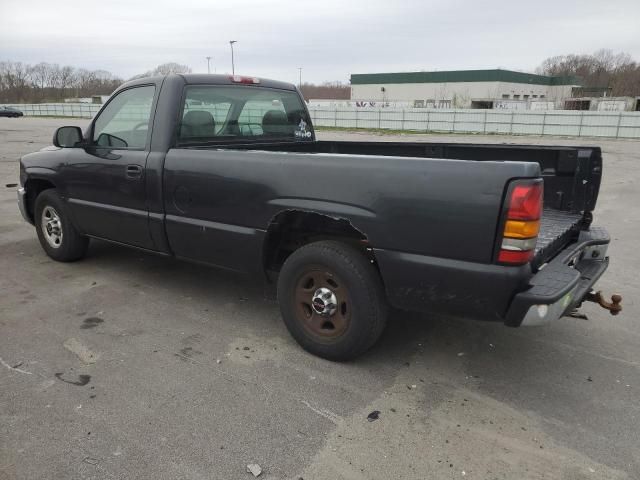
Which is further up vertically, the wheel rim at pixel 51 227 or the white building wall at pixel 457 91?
the white building wall at pixel 457 91

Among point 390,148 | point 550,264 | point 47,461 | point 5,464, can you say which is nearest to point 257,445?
point 47,461

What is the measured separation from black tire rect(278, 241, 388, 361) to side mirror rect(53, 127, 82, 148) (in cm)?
260

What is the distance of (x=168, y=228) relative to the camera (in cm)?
398

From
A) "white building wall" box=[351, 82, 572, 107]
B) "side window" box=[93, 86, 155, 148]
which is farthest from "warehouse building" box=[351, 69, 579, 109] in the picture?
"side window" box=[93, 86, 155, 148]

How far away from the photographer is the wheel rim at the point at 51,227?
525cm

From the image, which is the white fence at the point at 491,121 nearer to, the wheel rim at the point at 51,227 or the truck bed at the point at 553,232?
the truck bed at the point at 553,232

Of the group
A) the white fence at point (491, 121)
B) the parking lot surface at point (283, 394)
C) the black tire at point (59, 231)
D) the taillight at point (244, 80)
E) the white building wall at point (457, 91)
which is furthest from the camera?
the white building wall at point (457, 91)

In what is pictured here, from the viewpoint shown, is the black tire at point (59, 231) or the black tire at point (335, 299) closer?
the black tire at point (335, 299)

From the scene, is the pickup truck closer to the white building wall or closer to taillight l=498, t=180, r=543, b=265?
taillight l=498, t=180, r=543, b=265

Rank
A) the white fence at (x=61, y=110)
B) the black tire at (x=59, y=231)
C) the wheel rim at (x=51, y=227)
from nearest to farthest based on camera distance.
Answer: the black tire at (x=59, y=231) < the wheel rim at (x=51, y=227) < the white fence at (x=61, y=110)

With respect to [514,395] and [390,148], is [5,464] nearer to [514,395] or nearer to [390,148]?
[514,395]

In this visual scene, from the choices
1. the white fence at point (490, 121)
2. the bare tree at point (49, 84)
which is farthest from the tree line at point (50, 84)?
the white fence at point (490, 121)

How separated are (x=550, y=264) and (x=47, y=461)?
2907 mm

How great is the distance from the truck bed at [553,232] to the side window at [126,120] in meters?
3.05
